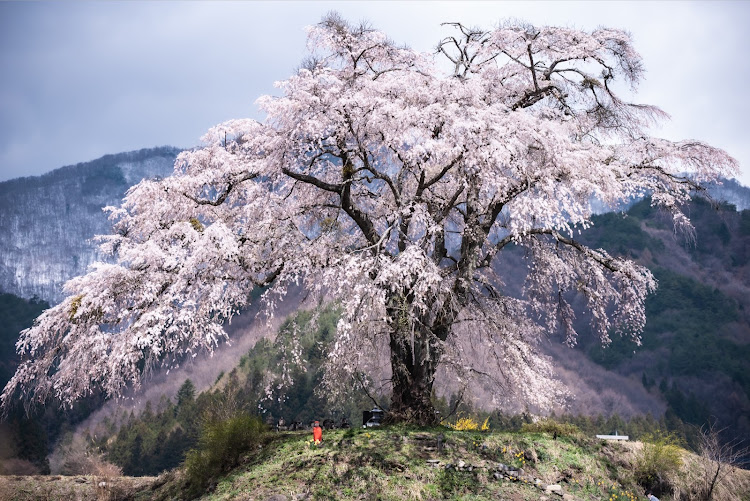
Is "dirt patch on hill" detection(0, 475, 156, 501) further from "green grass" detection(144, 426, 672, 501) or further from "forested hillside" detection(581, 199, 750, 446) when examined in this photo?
"forested hillside" detection(581, 199, 750, 446)

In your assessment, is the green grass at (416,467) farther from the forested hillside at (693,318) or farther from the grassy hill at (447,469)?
the forested hillside at (693,318)

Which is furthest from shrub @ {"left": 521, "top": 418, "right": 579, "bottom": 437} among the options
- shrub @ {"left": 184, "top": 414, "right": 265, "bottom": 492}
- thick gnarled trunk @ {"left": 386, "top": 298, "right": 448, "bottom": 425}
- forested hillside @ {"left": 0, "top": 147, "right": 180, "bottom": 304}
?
forested hillside @ {"left": 0, "top": 147, "right": 180, "bottom": 304}

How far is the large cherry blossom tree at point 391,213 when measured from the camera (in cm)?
1148

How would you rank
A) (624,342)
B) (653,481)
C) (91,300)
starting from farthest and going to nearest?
(624,342) < (653,481) < (91,300)

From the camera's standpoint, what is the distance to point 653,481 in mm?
12305

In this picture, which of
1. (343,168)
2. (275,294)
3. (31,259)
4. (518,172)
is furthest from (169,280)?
(31,259)

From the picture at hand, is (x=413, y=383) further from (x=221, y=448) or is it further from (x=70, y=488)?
(x=70, y=488)

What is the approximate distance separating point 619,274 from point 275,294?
319 inches

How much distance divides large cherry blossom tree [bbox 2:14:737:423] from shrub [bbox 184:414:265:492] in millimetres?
1776

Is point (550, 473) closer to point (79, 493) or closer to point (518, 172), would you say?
point (518, 172)

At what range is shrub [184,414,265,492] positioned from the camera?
1251 centimetres

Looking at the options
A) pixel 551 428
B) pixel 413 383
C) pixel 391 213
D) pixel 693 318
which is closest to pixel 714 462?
pixel 551 428

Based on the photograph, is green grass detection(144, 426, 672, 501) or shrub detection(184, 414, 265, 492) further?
shrub detection(184, 414, 265, 492)

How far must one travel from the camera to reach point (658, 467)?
12461mm
